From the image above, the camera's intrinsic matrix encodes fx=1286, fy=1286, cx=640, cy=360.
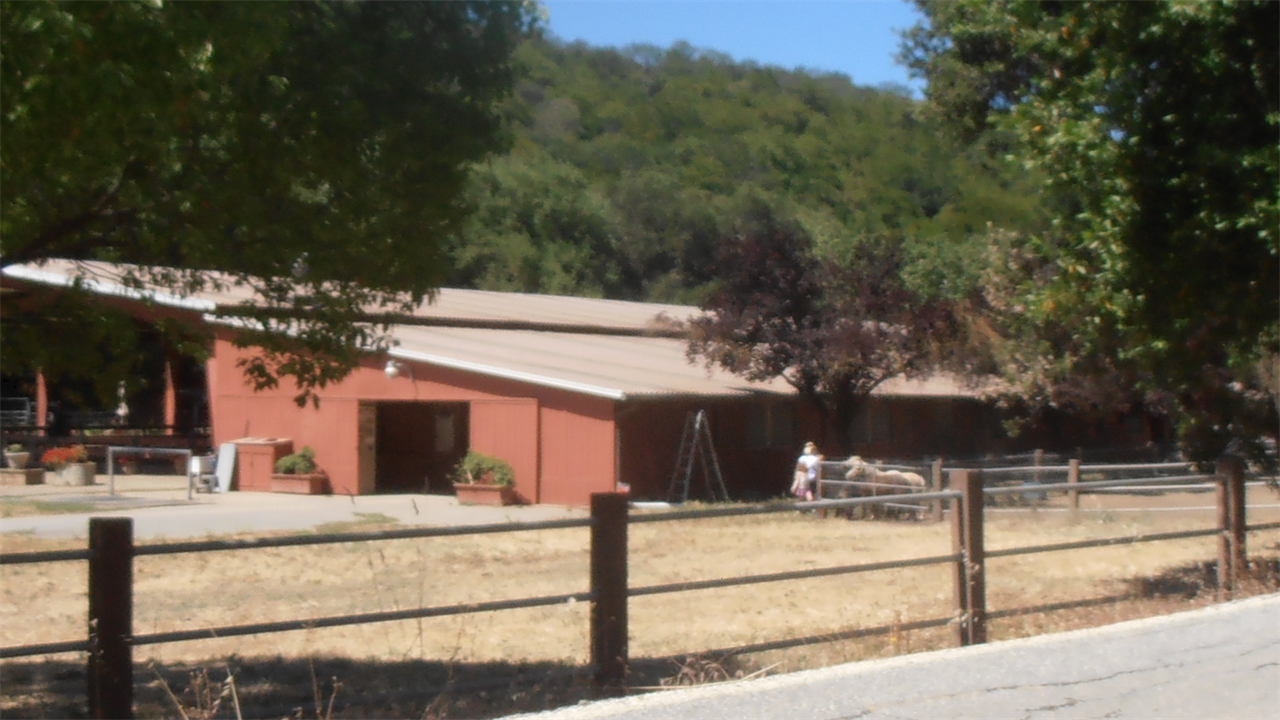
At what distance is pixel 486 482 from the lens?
2567 centimetres

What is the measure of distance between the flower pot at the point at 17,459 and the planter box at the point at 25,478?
0.26m

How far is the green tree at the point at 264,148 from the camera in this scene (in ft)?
21.5

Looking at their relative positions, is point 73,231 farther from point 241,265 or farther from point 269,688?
point 269,688

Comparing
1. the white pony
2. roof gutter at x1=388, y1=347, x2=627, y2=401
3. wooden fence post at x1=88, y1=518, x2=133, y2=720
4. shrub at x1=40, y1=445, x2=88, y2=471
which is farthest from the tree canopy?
wooden fence post at x1=88, y1=518, x2=133, y2=720

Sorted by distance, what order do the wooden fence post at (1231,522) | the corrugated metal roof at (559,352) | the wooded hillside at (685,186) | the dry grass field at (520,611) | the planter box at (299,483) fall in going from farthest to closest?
the wooded hillside at (685,186), the planter box at (299,483), the corrugated metal roof at (559,352), the wooden fence post at (1231,522), the dry grass field at (520,611)

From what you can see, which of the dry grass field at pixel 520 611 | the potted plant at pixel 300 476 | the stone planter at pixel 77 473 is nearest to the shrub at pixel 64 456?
the stone planter at pixel 77 473

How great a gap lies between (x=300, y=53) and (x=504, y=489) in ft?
57.5

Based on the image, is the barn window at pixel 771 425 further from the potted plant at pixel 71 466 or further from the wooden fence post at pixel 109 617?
the wooden fence post at pixel 109 617

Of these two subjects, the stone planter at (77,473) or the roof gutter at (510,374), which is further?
the stone planter at (77,473)

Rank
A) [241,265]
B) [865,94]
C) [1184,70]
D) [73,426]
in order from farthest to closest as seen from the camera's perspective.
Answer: [865,94], [73,426], [1184,70], [241,265]

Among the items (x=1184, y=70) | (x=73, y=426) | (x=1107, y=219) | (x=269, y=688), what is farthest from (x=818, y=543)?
(x=73, y=426)

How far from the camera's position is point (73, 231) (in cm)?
831

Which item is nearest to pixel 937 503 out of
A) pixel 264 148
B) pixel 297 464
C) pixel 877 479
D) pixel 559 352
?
pixel 877 479

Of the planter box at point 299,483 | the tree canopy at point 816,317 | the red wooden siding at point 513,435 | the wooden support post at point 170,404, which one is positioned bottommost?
the planter box at point 299,483
